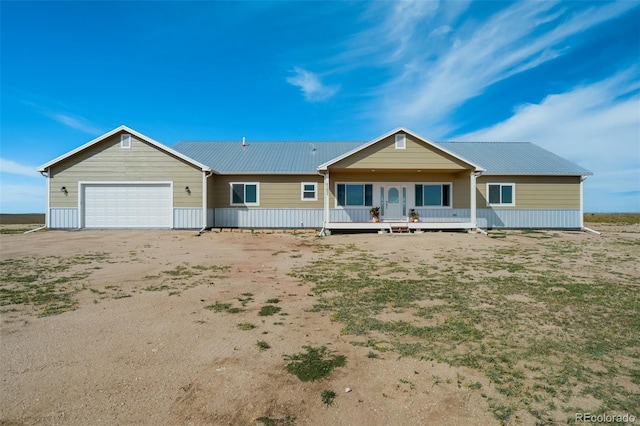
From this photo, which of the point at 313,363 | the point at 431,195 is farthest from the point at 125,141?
the point at 313,363

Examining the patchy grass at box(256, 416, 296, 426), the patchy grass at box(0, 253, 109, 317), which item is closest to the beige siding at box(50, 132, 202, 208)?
the patchy grass at box(0, 253, 109, 317)

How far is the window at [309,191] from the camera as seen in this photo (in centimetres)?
2039

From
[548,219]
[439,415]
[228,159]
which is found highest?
[228,159]

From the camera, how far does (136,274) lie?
852 cm

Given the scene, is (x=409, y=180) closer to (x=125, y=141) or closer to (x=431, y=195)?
(x=431, y=195)

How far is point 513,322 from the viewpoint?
5152mm

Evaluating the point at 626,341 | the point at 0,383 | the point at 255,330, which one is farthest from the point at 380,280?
the point at 0,383

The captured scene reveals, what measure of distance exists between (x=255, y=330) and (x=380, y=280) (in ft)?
12.5

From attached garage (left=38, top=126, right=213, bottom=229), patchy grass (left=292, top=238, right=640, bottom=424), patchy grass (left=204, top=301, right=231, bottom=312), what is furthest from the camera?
attached garage (left=38, top=126, right=213, bottom=229)

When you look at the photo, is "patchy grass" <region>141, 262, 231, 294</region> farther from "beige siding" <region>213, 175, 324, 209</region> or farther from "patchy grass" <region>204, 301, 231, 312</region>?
"beige siding" <region>213, 175, 324, 209</region>

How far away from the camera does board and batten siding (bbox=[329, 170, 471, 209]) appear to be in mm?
20250

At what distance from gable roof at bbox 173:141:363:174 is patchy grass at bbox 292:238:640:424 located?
38.5ft

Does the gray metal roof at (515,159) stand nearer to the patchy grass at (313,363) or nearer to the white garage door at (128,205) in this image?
the white garage door at (128,205)

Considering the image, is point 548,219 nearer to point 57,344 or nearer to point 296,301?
point 296,301
